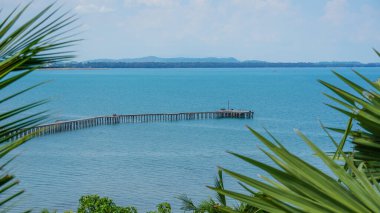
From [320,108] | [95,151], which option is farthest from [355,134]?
[320,108]

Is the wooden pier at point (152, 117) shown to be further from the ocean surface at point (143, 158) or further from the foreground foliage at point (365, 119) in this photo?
the foreground foliage at point (365, 119)

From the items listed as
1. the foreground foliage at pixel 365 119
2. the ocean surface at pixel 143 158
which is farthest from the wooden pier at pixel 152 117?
the foreground foliage at pixel 365 119

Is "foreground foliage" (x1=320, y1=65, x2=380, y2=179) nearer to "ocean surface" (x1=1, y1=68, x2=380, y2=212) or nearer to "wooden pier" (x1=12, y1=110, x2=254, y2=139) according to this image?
"ocean surface" (x1=1, y1=68, x2=380, y2=212)

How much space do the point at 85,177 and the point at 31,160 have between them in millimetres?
9635

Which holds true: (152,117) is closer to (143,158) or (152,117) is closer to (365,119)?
(143,158)

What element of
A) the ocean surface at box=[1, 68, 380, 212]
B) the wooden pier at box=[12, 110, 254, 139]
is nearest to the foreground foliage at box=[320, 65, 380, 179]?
the ocean surface at box=[1, 68, 380, 212]

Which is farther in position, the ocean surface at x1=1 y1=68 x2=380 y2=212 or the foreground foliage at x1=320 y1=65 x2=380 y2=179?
the ocean surface at x1=1 y1=68 x2=380 y2=212

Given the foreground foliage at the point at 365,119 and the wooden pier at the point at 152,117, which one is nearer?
the foreground foliage at the point at 365,119

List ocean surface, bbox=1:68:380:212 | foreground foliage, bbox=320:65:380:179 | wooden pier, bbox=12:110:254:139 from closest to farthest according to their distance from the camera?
foreground foliage, bbox=320:65:380:179 → ocean surface, bbox=1:68:380:212 → wooden pier, bbox=12:110:254:139

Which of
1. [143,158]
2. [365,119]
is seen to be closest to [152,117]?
[143,158]

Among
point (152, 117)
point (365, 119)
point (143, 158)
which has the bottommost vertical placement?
point (152, 117)

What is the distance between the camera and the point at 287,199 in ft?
3.64

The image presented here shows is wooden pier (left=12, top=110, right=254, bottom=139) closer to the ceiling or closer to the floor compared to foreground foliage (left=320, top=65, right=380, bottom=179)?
closer to the floor

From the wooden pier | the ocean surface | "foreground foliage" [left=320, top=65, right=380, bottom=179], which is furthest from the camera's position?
the wooden pier
